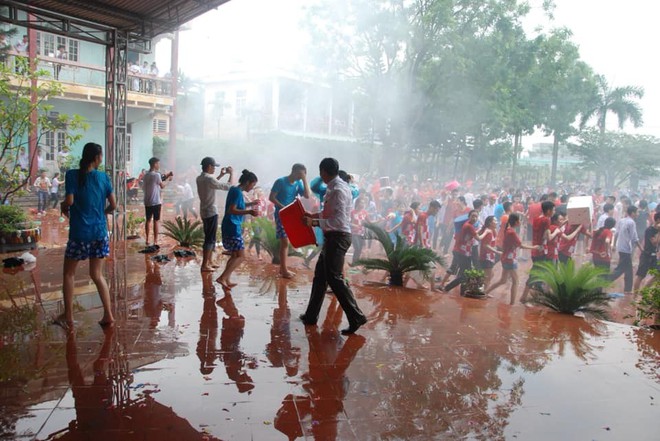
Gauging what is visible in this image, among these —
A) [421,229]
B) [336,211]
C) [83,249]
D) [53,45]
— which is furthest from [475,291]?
[53,45]

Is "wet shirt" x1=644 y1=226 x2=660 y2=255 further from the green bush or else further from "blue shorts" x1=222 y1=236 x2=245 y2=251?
the green bush

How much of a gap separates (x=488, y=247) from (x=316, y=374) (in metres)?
5.48

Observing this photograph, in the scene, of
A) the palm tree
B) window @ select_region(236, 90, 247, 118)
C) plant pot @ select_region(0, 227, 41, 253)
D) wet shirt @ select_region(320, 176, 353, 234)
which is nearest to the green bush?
plant pot @ select_region(0, 227, 41, 253)

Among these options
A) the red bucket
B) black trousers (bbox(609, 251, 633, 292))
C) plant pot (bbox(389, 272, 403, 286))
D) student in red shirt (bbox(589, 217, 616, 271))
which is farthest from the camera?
black trousers (bbox(609, 251, 633, 292))

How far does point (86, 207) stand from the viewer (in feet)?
15.6

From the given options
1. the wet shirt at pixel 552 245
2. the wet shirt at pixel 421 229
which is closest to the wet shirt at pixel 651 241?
the wet shirt at pixel 552 245

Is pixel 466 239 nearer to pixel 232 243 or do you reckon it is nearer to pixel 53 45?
pixel 232 243

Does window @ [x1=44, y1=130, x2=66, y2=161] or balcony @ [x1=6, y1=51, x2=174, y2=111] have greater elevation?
balcony @ [x1=6, y1=51, x2=174, y2=111]

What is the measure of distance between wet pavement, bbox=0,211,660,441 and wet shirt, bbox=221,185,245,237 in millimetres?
865

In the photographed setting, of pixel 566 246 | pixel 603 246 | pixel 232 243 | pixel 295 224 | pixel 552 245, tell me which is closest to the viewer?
pixel 295 224

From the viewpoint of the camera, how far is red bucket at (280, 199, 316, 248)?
5.39 metres

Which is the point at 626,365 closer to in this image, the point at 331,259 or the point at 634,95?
the point at 331,259

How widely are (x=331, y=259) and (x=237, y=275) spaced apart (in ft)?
9.51

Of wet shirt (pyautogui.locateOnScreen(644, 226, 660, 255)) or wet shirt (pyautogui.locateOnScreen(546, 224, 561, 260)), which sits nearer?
wet shirt (pyautogui.locateOnScreen(546, 224, 561, 260))
